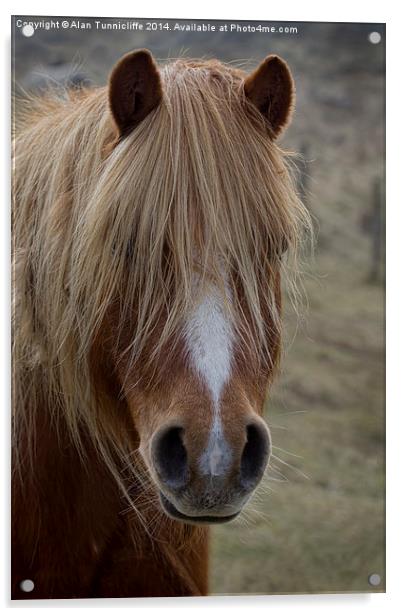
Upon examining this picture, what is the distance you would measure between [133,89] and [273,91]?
26 cm

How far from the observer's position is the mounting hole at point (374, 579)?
1.78 metres

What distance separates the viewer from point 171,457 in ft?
4.01

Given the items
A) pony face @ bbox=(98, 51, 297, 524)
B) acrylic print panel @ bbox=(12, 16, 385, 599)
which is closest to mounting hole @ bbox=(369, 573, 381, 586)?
acrylic print panel @ bbox=(12, 16, 385, 599)

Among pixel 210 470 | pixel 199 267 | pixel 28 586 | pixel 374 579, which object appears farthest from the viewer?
pixel 374 579

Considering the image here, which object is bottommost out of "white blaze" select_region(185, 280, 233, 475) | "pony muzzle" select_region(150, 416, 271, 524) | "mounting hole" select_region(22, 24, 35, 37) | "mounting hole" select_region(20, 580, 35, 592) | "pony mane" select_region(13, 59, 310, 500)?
"mounting hole" select_region(20, 580, 35, 592)

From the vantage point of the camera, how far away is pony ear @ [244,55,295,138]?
1367 millimetres

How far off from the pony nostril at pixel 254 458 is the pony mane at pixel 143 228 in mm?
159

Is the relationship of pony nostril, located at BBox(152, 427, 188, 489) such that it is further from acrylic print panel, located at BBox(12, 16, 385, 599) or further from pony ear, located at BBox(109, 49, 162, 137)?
pony ear, located at BBox(109, 49, 162, 137)

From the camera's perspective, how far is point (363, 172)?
1.88 meters

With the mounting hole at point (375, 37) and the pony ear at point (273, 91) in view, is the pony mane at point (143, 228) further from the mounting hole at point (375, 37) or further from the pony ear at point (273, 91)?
the mounting hole at point (375, 37)

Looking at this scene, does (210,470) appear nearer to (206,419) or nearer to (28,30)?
(206,419)

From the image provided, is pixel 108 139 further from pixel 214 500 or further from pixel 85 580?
pixel 85 580

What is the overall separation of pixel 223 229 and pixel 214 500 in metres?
0.43
